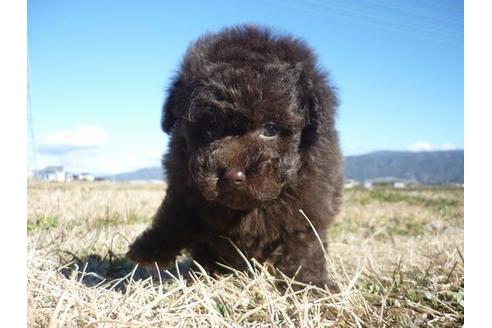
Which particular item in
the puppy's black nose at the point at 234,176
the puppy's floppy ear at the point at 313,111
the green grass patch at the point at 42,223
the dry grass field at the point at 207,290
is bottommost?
the dry grass field at the point at 207,290

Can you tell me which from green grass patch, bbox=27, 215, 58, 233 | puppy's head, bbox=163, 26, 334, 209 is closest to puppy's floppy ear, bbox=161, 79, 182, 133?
puppy's head, bbox=163, 26, 334, 209

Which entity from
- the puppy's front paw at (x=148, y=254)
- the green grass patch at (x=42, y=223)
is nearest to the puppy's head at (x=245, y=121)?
the puppy's front paw at (x=148, y=254)

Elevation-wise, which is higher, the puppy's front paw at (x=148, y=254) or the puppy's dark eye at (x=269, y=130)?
the puppy's dark eye at (x=269, y=130)

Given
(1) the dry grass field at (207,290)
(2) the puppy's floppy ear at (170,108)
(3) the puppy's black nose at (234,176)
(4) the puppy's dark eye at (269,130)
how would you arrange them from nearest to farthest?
(1) the dry grass field at (207,290) → (3) the puppy's black nose at (234,176) → (4) the puppy's dark eye at (269,130) → (2) the puppy's floppy ear at (170,108)

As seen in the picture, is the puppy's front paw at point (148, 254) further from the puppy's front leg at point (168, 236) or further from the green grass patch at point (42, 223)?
the green grass patch at point (42, 223)

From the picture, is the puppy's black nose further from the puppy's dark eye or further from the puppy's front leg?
the puppy's front leg

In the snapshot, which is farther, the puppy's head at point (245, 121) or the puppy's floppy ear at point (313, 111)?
the puppy's floppy ear at point (313, 111)

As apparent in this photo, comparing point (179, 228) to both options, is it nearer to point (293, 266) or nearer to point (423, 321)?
point (293, 266)

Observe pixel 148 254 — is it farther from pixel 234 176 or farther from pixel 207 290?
pixel 234 176
